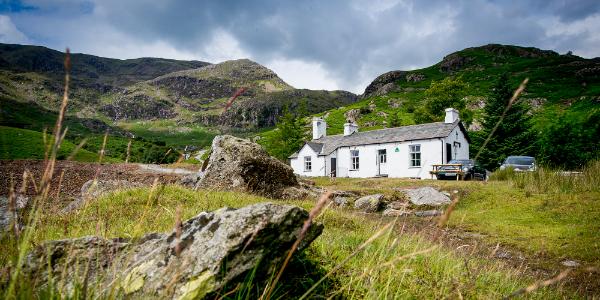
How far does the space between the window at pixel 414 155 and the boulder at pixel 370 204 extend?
74.7 feet

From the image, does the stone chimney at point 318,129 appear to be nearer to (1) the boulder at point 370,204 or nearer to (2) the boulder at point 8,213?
(1) the boulder at point 370,204

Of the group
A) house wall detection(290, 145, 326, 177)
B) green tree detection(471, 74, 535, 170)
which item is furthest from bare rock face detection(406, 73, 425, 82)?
house wall detection(290, 145, 326, 177)

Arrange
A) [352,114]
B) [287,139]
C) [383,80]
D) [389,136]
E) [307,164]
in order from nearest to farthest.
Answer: [389,136]
[307,164]
[287,139]
[352,114]
[383,80]

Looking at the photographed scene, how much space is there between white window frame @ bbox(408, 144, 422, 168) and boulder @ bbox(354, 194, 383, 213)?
2269cm

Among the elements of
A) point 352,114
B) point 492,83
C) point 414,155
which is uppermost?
point 492,83

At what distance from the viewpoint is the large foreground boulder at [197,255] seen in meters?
2.74

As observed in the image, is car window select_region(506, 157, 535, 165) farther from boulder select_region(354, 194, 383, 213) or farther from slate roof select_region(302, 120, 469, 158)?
boulder select_region(354, 194, 383, 213)

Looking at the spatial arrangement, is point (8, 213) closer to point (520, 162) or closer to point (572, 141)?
point (520, 162)

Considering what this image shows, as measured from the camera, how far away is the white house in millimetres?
36656

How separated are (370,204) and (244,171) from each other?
6641 millimetres

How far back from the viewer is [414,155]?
125ft

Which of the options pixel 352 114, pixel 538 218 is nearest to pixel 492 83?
pixel 352 114

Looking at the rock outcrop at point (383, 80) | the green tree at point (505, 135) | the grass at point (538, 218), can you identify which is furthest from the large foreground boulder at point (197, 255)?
the rock outcrop at point (383, 80)

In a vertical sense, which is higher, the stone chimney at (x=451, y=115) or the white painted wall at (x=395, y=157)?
the stone chimney at (x=451, y=115)
